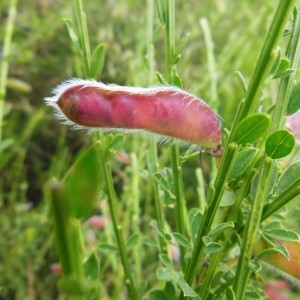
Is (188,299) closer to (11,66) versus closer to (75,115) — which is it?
(75,115)

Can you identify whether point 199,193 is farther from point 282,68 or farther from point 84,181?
point 84,181

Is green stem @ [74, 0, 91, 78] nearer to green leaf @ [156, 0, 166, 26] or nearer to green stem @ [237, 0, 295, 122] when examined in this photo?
green leaf @ [156, 0, 166, 26]

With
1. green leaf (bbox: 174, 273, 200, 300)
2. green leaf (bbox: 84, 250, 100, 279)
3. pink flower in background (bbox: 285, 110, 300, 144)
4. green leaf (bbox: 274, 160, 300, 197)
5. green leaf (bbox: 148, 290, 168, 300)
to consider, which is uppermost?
pink flower in background (bbox: 285, 110, 300, 144)

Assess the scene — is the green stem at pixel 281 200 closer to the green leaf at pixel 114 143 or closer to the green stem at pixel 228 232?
the green stem at pixel 228 232

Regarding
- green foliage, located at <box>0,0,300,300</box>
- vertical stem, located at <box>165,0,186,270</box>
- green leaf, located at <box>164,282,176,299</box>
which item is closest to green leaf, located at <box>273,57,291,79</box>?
green foliage, located at <box>0,0,300,300</box>

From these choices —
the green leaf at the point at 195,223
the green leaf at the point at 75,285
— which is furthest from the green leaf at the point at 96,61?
the green leaf at the point at 75,285
